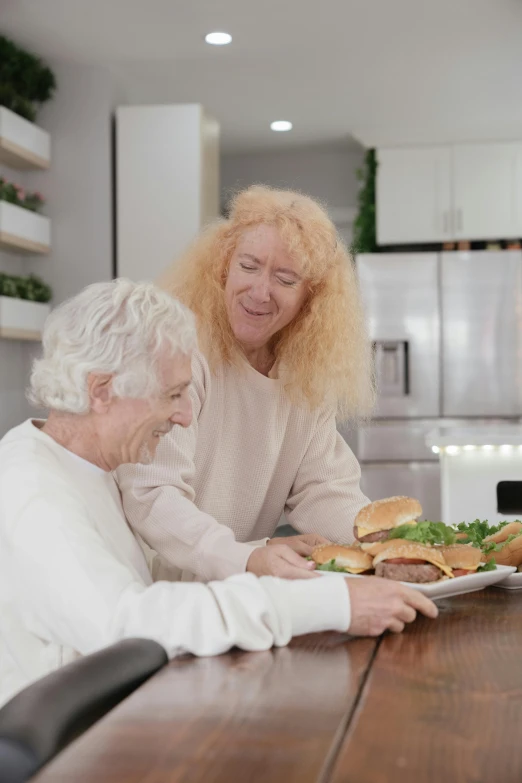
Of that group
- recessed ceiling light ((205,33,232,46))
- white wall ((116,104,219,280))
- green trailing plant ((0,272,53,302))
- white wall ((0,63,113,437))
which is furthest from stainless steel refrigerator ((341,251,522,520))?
green trailing plant ((0,272,53,302))

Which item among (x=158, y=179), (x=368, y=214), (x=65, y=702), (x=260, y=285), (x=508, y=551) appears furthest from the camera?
(x=368, y=214)

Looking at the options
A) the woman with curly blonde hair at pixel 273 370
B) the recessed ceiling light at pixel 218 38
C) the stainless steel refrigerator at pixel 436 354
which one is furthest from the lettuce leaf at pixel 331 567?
the stainless steel refrigerator at pixel 436 354

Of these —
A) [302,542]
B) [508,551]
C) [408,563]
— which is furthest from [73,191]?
[408,563]

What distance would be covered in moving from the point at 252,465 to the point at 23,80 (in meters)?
3.85

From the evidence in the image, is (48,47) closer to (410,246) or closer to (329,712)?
(410,246)

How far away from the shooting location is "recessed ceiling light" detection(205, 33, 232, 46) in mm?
4879

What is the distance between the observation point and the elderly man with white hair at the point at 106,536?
3.94 feet

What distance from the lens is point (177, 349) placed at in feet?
4.99

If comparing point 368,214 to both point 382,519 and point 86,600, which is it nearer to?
point 382,519

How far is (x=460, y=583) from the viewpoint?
4.86 feet

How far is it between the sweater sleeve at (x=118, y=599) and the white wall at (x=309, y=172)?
633 centimetres

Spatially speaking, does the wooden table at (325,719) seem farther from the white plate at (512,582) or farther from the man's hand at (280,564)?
the white plate at (512,582)

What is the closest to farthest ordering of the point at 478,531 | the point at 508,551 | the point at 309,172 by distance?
the point at 508,551 → the point at 478,531 → the point at 309,172

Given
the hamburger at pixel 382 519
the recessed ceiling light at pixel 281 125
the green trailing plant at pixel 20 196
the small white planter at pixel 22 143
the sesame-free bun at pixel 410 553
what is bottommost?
the sesame-free bun at pixel 410 553
